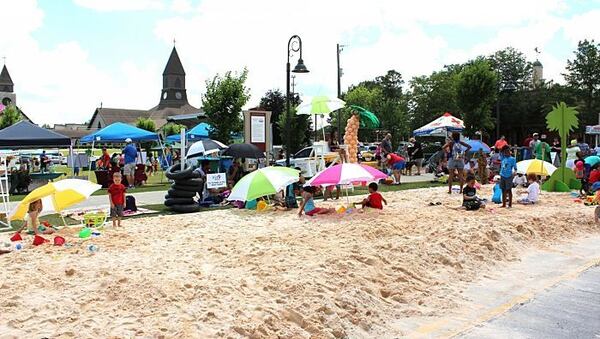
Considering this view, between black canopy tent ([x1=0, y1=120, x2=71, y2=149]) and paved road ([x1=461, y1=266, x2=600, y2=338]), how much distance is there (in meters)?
12.3

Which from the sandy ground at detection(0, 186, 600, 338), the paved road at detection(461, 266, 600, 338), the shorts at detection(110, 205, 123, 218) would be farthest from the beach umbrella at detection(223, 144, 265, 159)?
the paved road at detection(461, 266, 600, 338)

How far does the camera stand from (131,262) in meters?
7.45

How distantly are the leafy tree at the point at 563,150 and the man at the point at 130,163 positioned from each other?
576 inches

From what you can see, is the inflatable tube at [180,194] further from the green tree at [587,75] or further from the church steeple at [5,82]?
the church steeple at [5,82]

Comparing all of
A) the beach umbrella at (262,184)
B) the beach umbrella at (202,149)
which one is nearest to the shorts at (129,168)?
the beach umbrella at (202,149)

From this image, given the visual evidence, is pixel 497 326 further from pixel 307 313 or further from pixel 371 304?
pixel 307 313

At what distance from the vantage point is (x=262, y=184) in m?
12.9

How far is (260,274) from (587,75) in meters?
69.8

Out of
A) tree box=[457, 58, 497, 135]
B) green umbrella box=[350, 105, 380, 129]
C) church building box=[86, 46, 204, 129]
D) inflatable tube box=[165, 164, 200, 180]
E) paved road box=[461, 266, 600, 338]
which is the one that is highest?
church building box=[86, 46, 204, 129]

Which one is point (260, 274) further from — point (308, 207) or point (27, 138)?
point (27, 138)

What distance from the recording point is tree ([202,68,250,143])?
27.7m

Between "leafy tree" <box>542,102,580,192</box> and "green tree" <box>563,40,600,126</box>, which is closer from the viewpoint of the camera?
"leafy tree" <box>542,102,580,192</box>

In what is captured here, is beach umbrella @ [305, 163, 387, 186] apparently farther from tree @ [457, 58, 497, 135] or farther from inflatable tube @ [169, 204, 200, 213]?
tree @ [457, 58, 497, 135]

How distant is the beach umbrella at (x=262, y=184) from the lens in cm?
1277
